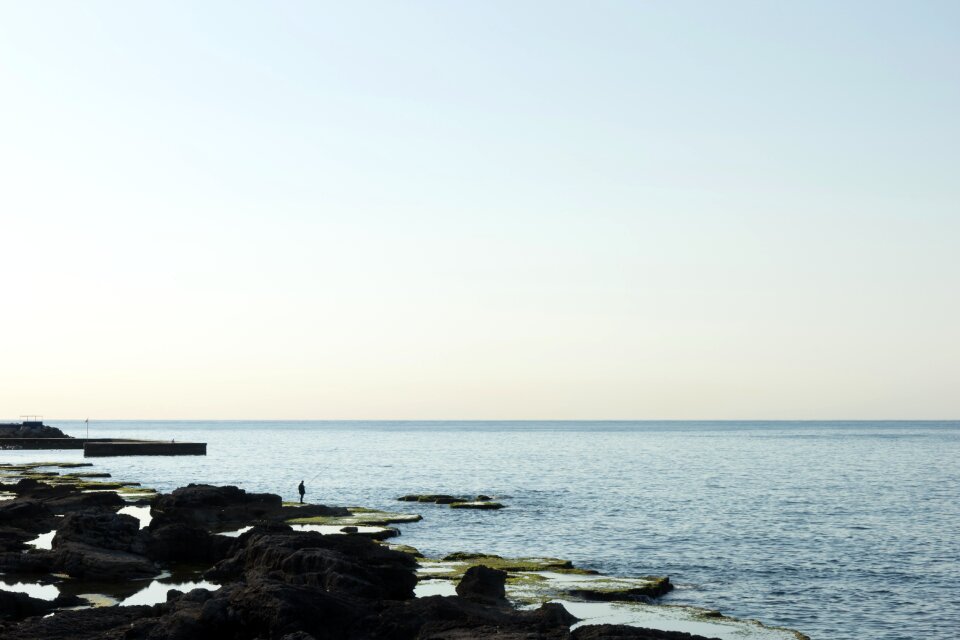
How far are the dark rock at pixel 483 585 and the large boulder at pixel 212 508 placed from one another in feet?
94.4

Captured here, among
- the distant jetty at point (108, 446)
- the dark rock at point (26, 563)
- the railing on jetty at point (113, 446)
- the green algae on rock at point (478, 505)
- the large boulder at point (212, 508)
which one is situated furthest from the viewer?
the distant jetty at point (108, 446)

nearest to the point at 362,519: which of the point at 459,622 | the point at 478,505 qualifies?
the point at 478,505

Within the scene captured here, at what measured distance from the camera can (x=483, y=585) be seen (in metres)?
40.7

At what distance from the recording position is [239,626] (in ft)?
105

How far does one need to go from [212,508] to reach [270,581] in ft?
124

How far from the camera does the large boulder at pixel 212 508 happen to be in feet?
220

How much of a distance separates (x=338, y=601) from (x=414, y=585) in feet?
32.8

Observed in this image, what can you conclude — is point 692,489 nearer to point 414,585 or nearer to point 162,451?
point 414,585

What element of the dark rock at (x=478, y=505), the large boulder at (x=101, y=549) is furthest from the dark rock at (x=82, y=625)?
the dark rock at (x=478, y=505)

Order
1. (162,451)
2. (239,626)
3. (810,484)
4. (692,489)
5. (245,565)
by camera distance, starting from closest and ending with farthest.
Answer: (239,626) → (245,565) → (692,489) → (810,484) → (162,451)

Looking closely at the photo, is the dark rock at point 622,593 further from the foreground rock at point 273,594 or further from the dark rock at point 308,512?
the dark rock at point 308,512

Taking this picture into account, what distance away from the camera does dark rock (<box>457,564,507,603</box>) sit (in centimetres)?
4053

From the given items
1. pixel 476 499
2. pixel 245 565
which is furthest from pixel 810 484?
pixel 245 565

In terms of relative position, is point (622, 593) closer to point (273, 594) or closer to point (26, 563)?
point (273, 594)
